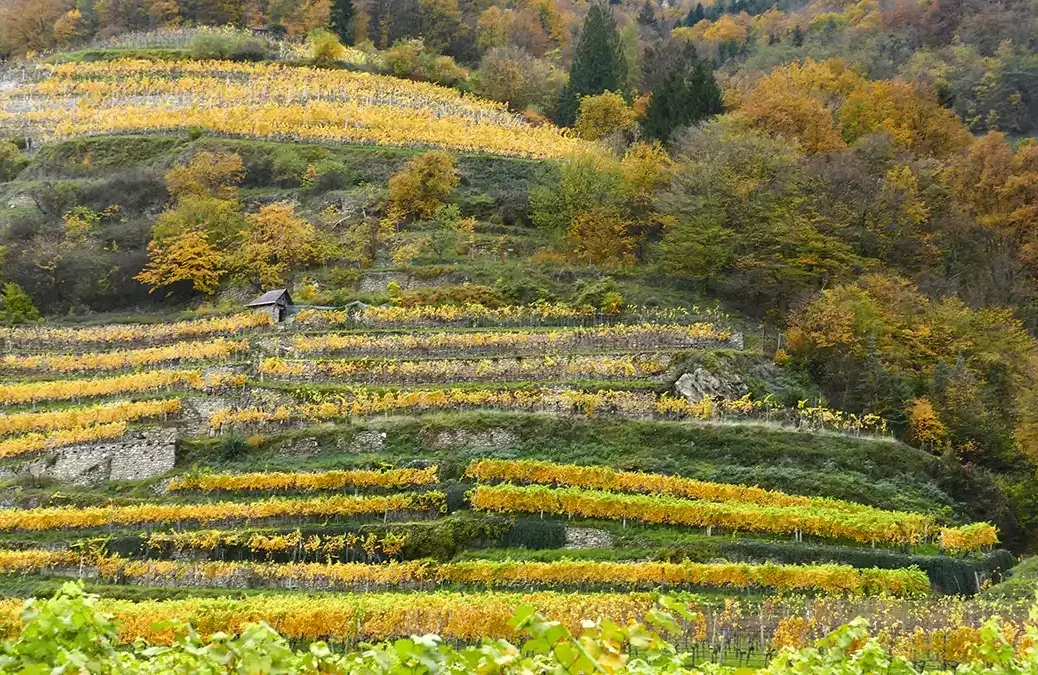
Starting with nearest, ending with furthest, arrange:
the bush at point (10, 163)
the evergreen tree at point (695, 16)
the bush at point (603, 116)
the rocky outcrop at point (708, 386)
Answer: the rocky outcrop at point (708, 386) → the bush at point (10, 163) → the bush at point (603, 116) → the evergreen tree at point (695, 16)

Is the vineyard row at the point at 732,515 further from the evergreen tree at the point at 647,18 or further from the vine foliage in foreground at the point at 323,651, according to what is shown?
the evergreen tree at the point at 647,18

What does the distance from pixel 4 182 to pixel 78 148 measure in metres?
4.73

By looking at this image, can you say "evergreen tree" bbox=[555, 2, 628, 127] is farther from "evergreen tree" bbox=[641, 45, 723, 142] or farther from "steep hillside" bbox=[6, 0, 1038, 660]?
"evergreen tree" bbox=[641, 45, 723, 142]

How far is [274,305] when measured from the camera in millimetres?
40750

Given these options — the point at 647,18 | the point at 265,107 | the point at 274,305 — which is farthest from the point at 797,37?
the point at 274,305

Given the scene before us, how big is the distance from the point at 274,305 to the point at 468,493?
16940mm

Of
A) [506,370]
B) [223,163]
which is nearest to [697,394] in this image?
[506,370]

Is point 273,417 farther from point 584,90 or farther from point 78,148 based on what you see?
point 584,90

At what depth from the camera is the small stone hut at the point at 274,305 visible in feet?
133

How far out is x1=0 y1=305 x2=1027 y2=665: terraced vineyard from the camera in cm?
2180

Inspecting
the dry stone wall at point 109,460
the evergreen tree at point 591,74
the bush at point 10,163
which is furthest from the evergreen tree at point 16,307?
the evergreen tree at point 591,74

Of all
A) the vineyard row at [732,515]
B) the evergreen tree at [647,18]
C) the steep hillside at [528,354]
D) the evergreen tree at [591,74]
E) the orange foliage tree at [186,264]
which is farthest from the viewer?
the evergreen tree at [647,18]

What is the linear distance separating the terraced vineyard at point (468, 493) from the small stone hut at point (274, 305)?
84.3 inches

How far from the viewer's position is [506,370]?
3469cm
